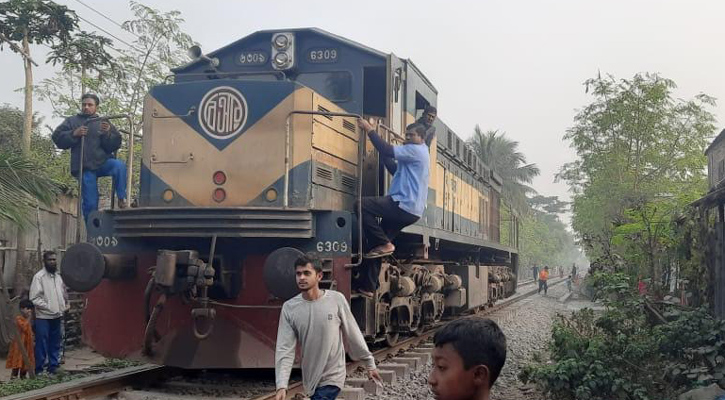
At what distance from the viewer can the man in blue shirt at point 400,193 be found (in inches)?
264

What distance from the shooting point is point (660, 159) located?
74.9ft

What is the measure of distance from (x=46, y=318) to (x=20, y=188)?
1.60 m

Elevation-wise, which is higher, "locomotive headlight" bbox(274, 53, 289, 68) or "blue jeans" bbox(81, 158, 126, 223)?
"locomotive headlight" bbox(274, 53, 289, 68)

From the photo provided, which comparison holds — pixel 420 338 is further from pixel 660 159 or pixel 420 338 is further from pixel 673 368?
pixel 660 159

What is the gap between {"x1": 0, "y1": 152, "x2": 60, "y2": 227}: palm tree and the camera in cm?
677

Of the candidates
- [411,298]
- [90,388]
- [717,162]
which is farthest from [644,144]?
[90,388]

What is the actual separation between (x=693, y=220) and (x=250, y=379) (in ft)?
16.3

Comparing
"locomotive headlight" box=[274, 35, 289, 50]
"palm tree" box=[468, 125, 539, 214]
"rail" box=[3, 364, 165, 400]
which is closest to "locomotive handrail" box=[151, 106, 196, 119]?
"locomotive headlight" box=[274, 35, 289, 50]

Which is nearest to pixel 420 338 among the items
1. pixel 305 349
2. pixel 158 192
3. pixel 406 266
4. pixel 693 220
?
pixel 406 266

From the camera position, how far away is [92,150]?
23.9ft

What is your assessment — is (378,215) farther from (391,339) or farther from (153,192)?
(391,339)

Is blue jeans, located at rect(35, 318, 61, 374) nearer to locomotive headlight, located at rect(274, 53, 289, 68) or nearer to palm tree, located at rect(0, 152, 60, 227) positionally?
palm tree, located at rect(0, 152, 60, 227)

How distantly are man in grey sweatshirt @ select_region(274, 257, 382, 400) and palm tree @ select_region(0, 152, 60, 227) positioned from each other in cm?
394

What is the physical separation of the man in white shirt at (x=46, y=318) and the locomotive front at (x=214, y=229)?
143 centimetres
